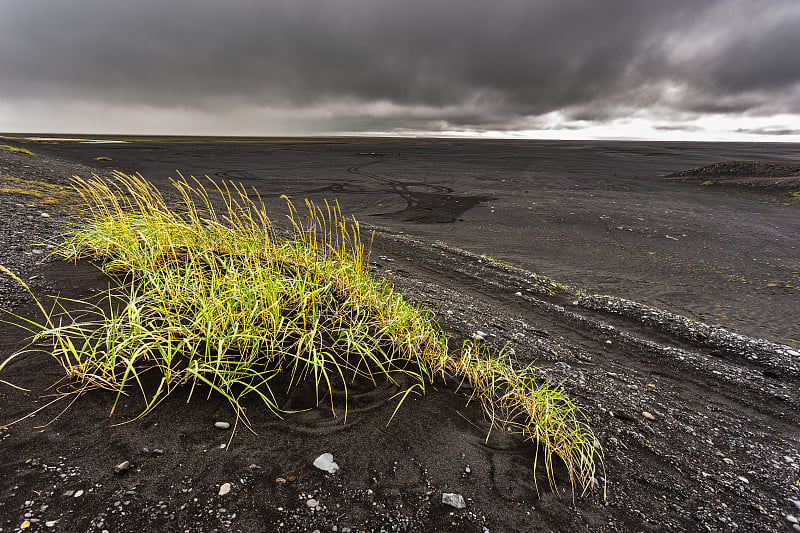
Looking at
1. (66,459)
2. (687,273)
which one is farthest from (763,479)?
(687,273)

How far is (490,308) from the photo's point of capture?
5109 mm

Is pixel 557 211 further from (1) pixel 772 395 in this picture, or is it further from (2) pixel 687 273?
(1) pixel 772 395

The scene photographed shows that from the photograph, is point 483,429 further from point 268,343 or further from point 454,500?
point 268,343

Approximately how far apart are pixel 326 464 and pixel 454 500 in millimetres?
775

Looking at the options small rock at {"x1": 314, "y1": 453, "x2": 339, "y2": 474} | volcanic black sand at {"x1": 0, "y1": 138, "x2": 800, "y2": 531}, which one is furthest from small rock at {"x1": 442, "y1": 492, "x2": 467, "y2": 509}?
small rock at {"x1": 314, "y1": 453, "x2": 339, "y2": 474}

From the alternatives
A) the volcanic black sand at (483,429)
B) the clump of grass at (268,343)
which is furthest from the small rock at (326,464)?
the clump of grass at (268,343)

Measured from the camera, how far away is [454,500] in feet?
6.54

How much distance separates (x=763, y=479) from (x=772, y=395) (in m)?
1.58

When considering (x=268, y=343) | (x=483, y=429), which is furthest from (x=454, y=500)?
(x=268, y=343)

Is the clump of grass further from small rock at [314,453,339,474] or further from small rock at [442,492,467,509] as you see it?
small rock at [442,492,467,509]

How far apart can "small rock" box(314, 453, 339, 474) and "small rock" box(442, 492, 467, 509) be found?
0.65 metres

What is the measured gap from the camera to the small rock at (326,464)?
204cm

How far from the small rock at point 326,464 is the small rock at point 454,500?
2.14ft

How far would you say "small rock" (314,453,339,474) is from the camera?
2.04 meters
